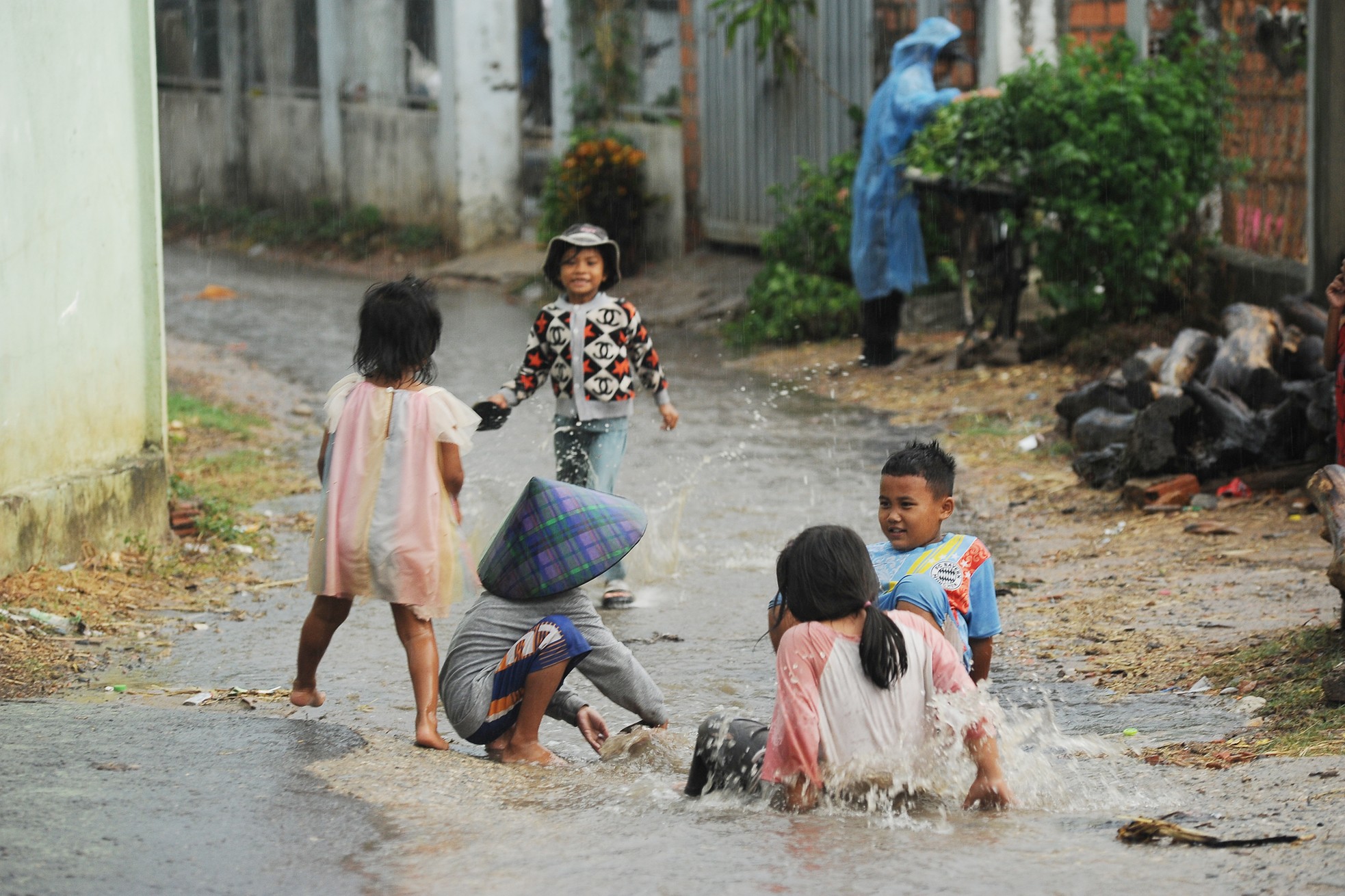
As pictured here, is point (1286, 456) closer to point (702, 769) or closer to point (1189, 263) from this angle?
point (1189, 263)

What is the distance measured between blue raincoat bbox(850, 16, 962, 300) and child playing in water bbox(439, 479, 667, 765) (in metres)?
7.12

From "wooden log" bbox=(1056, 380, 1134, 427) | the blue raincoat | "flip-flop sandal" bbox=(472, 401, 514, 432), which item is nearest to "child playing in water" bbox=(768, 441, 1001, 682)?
"flip-flop sandal" bbox=(472, 401, 514, 432)

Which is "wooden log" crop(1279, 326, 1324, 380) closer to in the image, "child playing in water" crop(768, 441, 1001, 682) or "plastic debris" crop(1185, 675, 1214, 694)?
"plastic debris" crop(1185, 675, 1214, 694)

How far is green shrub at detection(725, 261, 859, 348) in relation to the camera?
12023 mm

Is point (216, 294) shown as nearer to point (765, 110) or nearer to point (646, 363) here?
point (765, 110)

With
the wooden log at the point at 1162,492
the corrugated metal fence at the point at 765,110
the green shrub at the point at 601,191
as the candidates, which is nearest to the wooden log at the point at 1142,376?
the wooden log at the point at 1162,492

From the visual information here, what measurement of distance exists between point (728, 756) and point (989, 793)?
1.87 ft

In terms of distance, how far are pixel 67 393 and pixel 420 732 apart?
261cm

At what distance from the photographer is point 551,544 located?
385 cm

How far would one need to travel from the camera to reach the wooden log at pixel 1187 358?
7684 millimetres

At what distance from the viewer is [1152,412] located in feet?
22.8

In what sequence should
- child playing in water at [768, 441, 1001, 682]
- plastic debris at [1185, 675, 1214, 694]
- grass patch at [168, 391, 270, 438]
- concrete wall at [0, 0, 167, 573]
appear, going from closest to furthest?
child playing in water at [768, 441, 1001, 682] → plastic debris at [1185, 675, 1214, 694] → concrete wall at [0, 0, 167, 573] → grass patch at [168, 391, 270, 438]

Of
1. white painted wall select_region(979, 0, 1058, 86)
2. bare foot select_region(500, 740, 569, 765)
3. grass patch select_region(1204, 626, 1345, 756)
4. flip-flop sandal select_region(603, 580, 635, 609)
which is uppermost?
white painted wall select_region(979, 0, 1058, 86)

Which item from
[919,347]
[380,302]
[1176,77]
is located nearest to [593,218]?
[919,347]
